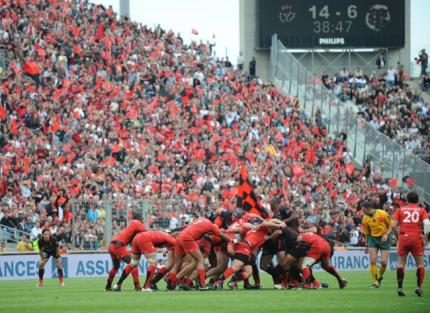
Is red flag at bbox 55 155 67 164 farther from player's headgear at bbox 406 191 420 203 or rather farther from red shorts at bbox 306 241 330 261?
player's headgear at bbox 406 191 420 203

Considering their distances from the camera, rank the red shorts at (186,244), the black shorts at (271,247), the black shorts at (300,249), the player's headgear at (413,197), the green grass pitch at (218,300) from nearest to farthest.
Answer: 1. the green grass pitch at (218,300)
2. the player's headgear at (413,197)
3. the red shorts at (186,244)
4. the black shorts at (300,249)
5. the black shorts at (271,247)

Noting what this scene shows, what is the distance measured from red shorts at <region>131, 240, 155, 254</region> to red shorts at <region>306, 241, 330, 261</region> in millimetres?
3555

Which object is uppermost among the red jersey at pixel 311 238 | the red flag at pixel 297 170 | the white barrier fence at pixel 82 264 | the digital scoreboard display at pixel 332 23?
the digital scoreboard display at pixel 332 23

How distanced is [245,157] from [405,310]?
92.3 feet

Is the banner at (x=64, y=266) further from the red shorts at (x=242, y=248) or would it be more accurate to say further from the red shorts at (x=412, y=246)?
the red shorts at (x=412, y=246)

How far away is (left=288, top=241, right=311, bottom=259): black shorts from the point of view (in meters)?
25.3

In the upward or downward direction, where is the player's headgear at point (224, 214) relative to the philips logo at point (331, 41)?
downward

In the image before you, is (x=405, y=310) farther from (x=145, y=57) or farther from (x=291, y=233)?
(x=145, y=57)

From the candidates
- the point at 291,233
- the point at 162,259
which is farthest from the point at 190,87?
the point at 291,233

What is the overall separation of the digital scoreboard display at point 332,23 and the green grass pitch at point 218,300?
1322 inches

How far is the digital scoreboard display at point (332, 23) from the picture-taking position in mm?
59344

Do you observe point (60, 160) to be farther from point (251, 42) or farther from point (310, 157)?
point (251, 42)

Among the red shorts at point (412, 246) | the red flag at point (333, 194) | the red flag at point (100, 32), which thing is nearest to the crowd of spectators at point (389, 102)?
the red flag at point (333, 194)

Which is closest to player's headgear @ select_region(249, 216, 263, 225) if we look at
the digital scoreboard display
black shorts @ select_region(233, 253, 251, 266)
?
black shorts @ select_region(233, 253, 251, 266)
